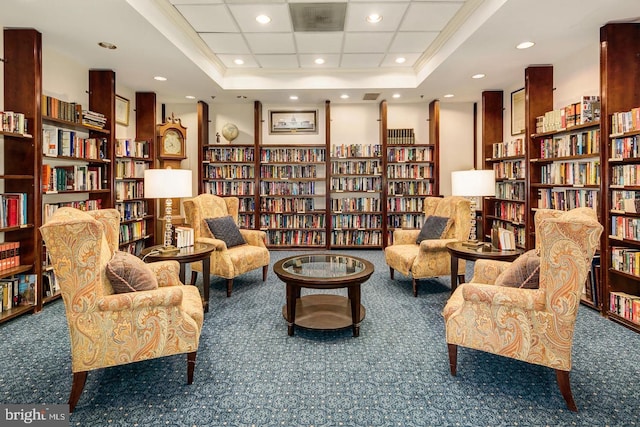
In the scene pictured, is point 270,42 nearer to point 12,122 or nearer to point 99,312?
point 12,122

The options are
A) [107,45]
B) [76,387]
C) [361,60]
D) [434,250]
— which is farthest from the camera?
[361,60]

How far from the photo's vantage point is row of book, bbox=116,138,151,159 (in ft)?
15.6

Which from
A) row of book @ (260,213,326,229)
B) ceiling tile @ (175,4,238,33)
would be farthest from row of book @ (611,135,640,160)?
row of book @ (260,213,326,229)

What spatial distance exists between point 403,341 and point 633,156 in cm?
251

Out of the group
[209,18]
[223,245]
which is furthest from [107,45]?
[223,245]

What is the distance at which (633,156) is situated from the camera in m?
2.82

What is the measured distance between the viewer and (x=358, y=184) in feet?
20.0

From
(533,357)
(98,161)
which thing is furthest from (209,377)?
(98,161)

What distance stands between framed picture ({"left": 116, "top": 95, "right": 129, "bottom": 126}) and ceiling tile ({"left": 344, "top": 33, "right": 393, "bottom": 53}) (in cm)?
339

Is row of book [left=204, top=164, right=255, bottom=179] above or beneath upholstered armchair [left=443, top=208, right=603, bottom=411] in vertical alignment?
above

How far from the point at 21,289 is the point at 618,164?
18.5ft

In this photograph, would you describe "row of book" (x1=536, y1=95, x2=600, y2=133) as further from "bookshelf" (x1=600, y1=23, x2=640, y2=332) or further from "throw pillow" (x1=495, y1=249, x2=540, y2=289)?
"throw pillow" (x1=495, y1=249, x2=540, y2=289)

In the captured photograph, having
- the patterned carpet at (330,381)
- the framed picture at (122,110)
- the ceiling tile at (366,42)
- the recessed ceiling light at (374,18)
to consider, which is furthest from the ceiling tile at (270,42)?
the patterned carpet at (330,381)

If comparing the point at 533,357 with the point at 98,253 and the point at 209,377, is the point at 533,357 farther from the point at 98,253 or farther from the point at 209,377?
the point at 98,253
